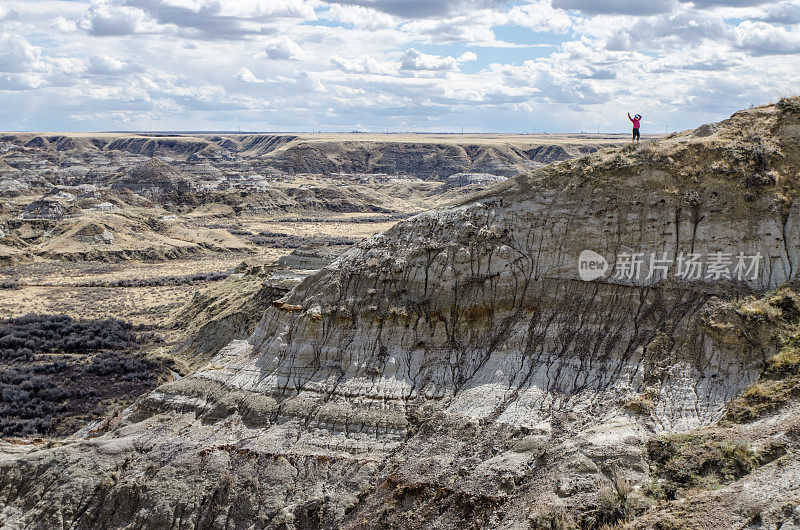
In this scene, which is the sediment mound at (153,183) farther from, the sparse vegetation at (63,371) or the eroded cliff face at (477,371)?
the eroded cliff face at (477,371)

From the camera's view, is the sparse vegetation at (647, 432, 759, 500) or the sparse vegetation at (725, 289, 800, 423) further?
the sparse vegetation at (725, 289, 800, 423)

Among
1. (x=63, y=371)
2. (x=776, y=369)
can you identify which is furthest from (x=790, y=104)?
(x=63, y=371)

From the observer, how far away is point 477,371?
17.6 m

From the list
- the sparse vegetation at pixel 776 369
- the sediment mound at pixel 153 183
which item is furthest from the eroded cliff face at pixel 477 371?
the sediment mound at pixel 153 183

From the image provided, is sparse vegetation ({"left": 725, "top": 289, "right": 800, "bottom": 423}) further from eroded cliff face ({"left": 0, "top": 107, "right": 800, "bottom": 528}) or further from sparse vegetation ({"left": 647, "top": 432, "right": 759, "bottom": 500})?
sparse vegetation ({"left": 647, "top": 432, "right": 759, "bottom": 500})

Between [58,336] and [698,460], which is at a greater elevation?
[698,460]

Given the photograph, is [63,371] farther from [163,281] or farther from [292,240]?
[292,240]

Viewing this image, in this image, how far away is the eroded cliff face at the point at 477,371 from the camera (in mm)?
14867

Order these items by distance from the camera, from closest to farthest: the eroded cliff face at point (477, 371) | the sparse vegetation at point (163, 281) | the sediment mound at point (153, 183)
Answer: the eroded cliff face at point (477, 371), the sparse vegetation at point (163, 281), the sediment mound at point (153, 183)

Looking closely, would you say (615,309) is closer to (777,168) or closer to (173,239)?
(777,168)

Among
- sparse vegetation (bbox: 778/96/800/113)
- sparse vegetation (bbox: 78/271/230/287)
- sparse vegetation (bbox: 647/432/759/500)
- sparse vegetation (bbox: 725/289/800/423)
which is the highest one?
sparse vegetation (bbox: 778/96/800/113)

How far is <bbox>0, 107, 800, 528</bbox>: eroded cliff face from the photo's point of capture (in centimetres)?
1487

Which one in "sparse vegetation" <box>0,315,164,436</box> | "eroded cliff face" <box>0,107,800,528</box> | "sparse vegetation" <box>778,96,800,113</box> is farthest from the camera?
"sparse vegetation" <box>0,315,164,436</box>

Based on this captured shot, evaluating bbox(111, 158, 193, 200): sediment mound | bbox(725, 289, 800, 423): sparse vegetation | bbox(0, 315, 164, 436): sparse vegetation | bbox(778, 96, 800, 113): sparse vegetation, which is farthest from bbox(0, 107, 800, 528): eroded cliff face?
bbox(111, 158, 193, 200): sediment mound
